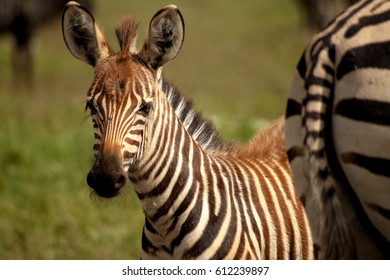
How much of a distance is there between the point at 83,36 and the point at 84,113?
1183 millimetres

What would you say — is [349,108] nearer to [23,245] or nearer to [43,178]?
[23,245]

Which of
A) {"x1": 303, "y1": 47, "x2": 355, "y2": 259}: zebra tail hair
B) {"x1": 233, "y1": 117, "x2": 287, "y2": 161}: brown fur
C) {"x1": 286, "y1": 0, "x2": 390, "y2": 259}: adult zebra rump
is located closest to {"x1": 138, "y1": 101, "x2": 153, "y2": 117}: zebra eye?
{"x1": 233, "y1": 117, "x2": 287, "y2": 161}: brown fur

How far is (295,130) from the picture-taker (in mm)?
3486

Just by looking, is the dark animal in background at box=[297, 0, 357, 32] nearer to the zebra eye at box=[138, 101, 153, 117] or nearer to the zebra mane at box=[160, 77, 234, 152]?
the zebra mane at box=[160, 77, 234, 152]

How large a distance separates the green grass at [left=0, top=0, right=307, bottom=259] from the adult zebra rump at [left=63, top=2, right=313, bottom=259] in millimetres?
325

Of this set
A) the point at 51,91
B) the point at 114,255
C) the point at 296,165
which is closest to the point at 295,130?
the point at 296,165

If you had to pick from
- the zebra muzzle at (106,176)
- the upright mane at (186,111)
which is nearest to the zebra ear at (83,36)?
the upright mane at (186,111)

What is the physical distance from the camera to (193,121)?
5176 millimetres

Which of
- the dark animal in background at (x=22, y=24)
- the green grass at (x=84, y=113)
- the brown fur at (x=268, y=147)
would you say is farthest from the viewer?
the dark animal in background at (x=22, y=24)

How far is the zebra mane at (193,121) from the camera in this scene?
5.07 m

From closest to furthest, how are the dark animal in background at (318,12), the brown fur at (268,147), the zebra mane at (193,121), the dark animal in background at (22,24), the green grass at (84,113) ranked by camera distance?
the zebra mane at (193,121) < the brown fur at (268,147) < the green grass at (84,113) < the dark animal in background at (22,24) < the dark animal in background at (318,12)

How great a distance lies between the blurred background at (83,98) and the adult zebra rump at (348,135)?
61.2 inches

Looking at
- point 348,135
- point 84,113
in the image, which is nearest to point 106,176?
point 348,135

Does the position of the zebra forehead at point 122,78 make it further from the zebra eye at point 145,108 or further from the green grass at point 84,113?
the green grass at point 84,113
